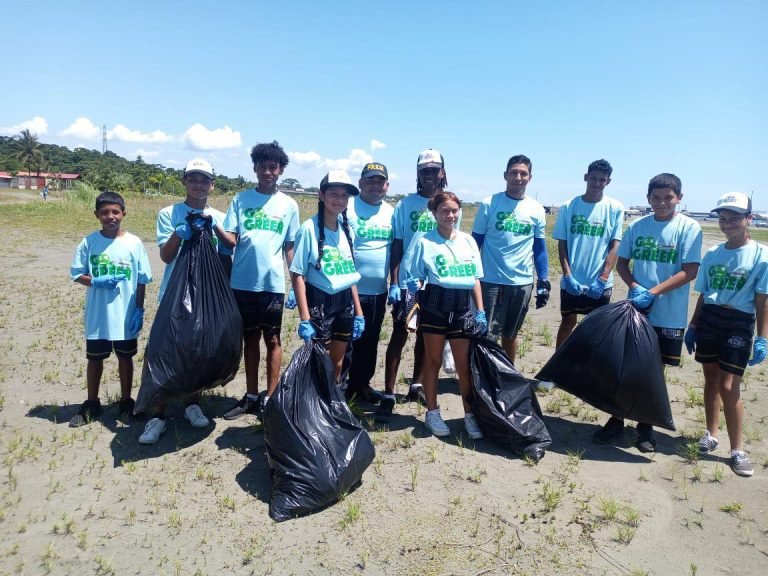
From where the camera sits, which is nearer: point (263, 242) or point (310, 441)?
point (310, 441)

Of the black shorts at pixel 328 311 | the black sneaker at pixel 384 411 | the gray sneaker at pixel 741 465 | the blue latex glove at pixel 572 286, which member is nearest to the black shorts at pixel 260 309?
the black shorts at pixel 328 311

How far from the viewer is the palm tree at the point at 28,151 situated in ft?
203

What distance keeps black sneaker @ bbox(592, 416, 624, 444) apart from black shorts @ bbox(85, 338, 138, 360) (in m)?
3.59

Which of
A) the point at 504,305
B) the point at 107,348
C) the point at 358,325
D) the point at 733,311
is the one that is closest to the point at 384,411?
the point at 358,325

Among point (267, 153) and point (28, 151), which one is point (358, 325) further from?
point (28, 151)

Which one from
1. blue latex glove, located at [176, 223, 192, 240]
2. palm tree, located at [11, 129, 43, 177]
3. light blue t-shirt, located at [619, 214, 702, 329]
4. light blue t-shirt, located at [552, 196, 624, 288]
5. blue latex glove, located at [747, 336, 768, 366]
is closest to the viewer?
blue latex glove, located at [747, 336, 768, 366]

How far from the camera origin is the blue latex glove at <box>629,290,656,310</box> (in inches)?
146

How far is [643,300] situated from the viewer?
12.2ft

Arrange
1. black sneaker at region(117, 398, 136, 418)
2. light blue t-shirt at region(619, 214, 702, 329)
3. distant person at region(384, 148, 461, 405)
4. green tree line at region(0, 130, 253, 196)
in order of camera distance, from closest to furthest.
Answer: light blue t-shirt at region(619, 214, 702, 329), black sneaker at region(117, 398, 136, 418), distant person at region(384, 148, 461, 405), green tree line at region(0, 130, 253, 196)

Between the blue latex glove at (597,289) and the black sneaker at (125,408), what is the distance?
12.6 ft

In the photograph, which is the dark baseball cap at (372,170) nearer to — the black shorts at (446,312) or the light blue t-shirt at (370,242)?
the light blue t-shirt at (370,242)

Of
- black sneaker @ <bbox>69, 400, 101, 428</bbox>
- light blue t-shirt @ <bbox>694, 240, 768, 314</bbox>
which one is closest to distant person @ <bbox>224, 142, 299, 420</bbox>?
black sneaker @ <bbox>69, 400, 101, 428</bbox>

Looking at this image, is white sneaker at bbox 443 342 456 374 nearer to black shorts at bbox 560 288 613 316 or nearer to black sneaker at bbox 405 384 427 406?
black sneaker at bbox 405 384 427 406

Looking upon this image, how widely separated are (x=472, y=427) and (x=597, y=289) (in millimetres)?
1630
